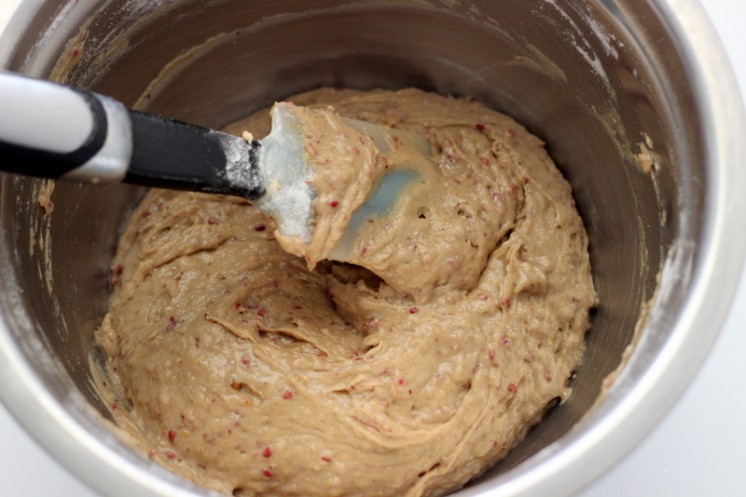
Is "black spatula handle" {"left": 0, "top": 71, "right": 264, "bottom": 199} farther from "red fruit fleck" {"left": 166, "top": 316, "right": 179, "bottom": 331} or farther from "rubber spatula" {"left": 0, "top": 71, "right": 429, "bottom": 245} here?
"red fruit fleck" {"left": 166, "top": 316, "right": 179, "bottom": 331}

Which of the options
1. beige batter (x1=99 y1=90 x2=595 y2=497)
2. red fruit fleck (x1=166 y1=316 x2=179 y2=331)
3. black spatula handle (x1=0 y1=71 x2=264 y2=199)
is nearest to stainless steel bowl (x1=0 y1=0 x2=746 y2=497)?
beige batter (x1=99 y1=90 x2=595 y2=497)

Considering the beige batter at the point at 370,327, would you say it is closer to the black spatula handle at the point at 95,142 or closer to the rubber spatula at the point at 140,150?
the rubber spatula at the point at 140,150

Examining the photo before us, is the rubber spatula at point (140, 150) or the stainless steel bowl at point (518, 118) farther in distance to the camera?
the stainless steel bowl at point (518, 118)

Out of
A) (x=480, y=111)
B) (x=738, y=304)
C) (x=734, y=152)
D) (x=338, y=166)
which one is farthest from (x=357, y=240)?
(x=738, y=304)

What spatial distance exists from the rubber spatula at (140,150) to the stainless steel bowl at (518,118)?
398 millimetres

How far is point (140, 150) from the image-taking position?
Result: 4.81 ft

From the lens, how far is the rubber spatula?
132cm

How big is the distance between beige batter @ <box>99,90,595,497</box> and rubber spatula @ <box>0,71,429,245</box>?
104mm

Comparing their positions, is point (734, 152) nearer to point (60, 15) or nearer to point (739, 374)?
point (739, 374)

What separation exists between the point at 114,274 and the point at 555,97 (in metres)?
1.42

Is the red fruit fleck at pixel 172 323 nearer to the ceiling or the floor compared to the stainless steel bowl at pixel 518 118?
nearer to the floor

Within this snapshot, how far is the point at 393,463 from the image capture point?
181 centimetres

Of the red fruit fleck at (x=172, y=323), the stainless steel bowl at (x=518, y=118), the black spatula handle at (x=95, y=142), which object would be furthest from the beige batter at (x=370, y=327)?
the black spatula handle at (x=95, y=142)

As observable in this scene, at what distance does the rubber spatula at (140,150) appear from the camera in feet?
4.33
